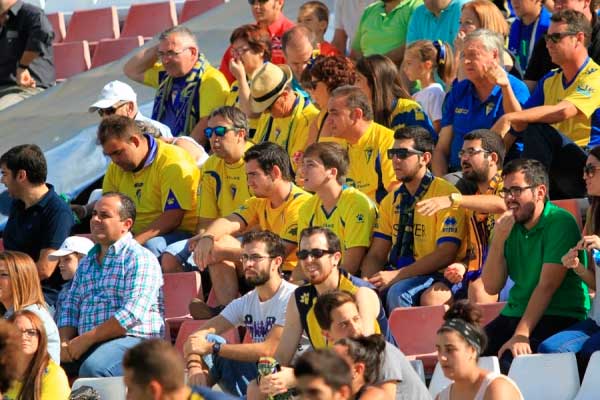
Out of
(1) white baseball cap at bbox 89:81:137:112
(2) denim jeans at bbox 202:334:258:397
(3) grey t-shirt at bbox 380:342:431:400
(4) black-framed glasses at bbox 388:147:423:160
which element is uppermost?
(4) black-framed glasses at bbox 388:147:423:160

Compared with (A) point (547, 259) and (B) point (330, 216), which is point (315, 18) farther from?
(A) point (547, 259)

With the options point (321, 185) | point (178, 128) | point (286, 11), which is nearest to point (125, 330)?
point (321, 185)

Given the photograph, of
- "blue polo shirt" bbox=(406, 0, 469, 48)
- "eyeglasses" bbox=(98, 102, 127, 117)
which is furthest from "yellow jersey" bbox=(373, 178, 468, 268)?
"blue polo shirt" bbox=(406, 0, 469, 48)

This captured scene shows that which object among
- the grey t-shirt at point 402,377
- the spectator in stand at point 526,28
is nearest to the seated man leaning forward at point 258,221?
the grey t-shirt at point 402,377

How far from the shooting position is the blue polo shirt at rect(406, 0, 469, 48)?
10.9 meters

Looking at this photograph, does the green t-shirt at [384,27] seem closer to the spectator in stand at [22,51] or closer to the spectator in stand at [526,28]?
the spectator in stand at [526,28]

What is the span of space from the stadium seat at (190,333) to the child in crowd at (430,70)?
2415mm

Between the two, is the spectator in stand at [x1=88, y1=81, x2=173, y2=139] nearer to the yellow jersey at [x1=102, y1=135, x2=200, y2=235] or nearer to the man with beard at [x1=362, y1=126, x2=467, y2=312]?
the yellow jersey at [x1=102, y1=135, x2=200, y2=235]

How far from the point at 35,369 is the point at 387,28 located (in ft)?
16.3

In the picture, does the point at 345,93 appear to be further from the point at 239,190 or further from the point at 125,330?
the point at 125,330

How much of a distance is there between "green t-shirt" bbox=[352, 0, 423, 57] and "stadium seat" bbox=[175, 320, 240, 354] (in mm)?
3641

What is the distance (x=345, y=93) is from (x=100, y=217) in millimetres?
1571

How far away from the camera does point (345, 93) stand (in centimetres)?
895

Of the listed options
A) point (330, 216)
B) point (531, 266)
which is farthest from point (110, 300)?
point (531, 266)
